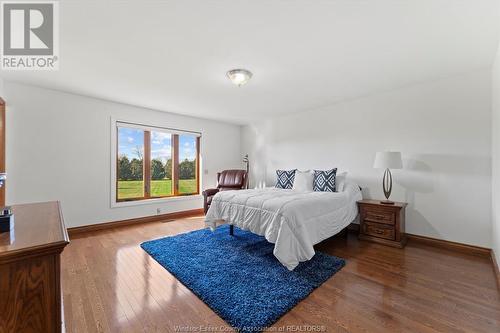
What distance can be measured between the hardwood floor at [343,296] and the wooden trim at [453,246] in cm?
10

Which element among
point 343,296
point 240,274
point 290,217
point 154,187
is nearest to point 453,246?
point 343,296

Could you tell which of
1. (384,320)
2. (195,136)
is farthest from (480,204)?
(195,136)

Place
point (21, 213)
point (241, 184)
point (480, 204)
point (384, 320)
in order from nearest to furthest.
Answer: point (21, 213)
point (384, 320)
point (480, 204)
point (241, 184)

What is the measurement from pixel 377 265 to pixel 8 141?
526 centimetres

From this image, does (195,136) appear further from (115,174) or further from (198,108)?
(115,174)

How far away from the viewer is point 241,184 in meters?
4.92

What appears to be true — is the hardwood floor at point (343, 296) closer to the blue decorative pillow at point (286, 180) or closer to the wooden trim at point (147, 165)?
the blue decorative pillow at point (286, 180)

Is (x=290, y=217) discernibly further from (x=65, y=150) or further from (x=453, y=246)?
(x=65, y=150)

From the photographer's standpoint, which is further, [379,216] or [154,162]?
[154,162]

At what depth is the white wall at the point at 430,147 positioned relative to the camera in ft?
9.20

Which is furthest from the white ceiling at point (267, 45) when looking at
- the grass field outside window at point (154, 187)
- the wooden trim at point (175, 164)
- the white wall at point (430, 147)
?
the grass field outside window at point (154, 187)

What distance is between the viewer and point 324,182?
3672mm

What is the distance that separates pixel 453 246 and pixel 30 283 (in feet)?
14.0

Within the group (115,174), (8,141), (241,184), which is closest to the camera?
(8,141)
